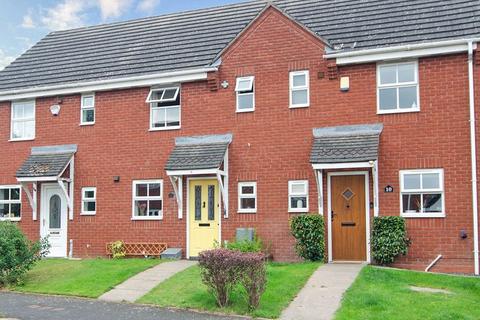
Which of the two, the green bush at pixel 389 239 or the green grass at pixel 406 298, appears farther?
the green bush at pixel 389 239

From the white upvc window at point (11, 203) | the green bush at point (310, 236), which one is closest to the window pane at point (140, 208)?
the white upvc window at point (11, 203)

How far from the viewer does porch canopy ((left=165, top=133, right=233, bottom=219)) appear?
16688mm

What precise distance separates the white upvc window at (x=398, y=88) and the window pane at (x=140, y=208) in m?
7.75

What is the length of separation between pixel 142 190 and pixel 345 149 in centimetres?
673

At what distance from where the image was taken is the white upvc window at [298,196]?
53.8ft

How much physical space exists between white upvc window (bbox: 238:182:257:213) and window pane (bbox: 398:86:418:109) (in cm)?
470

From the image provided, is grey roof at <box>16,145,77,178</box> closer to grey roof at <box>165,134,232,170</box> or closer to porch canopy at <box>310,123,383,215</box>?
grey roof at <box>165,134,232,170</box>

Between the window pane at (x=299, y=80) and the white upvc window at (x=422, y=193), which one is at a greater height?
the window pane at (x=299, y=80)

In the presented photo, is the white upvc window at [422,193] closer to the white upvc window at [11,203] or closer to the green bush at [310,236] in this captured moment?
the green bush at [310,236]

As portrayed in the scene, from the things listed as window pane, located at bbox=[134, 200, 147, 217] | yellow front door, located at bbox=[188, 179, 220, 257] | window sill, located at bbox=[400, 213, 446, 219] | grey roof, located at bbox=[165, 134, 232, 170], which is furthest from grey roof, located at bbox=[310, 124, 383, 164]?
window pane, located at bbox=[134, 200, 147, 217]

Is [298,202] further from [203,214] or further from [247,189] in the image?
[203,214]

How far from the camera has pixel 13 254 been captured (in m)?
14.1

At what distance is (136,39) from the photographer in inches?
837

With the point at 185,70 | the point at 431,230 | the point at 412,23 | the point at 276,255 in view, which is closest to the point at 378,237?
the point at 431,230
